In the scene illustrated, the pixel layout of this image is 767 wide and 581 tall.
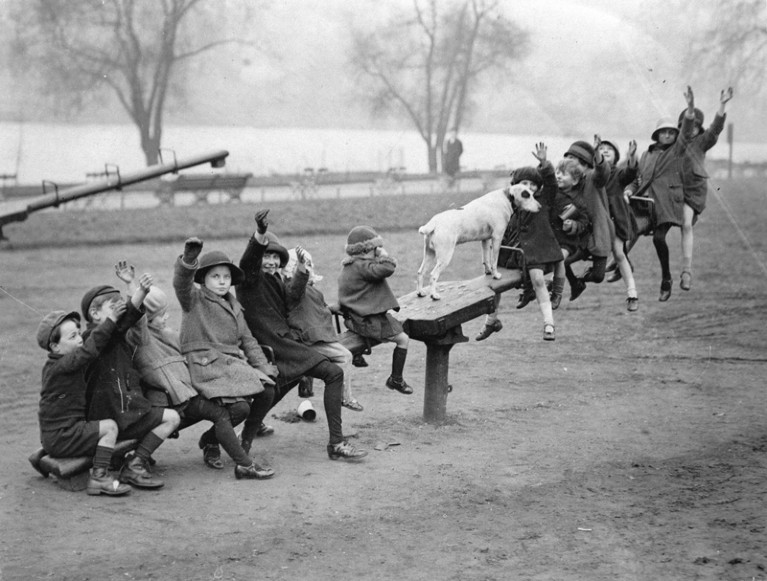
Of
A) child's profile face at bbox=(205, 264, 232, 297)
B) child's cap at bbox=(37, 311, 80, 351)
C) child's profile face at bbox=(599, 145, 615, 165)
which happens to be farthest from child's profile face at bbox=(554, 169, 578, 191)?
A: child's cap at bbox=(37, 311, 80, 351)

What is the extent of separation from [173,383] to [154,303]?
0.56 metres

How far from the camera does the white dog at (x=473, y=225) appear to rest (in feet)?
24.7

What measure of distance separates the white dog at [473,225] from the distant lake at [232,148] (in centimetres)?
867

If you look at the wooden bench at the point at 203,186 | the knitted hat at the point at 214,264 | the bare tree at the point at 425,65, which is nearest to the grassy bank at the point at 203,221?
the wooden bench at the point at 203,186

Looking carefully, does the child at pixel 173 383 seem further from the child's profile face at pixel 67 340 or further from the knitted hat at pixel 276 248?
the knitted hat at pixel 276 248

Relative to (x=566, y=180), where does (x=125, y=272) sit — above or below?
below

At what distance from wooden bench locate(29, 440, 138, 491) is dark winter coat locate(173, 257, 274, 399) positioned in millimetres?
617

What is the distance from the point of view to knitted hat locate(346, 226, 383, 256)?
7.39 metres

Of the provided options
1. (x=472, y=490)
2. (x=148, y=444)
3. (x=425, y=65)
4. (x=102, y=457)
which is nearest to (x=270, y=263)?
(x=148, y=444)

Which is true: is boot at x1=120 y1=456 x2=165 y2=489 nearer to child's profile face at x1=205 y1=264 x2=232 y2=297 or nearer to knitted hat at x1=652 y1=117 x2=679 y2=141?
child's profile face at x1=205 y1=264 x2=232 y2=297

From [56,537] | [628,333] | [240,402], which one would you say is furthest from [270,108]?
[56,537]

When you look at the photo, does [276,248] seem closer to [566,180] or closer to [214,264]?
[214,264]

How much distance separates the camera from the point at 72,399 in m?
6.32

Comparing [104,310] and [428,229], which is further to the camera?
[428,229]
